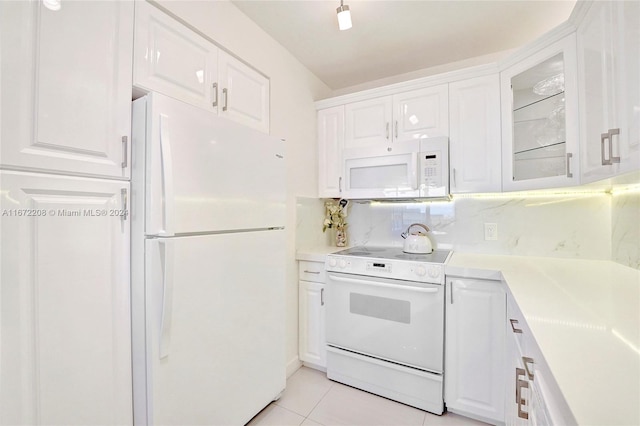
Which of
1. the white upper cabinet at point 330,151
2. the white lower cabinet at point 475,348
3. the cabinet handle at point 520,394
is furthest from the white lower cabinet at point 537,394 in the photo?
the white upper cabinet at point 330,151

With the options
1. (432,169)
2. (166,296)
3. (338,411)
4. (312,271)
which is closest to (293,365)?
(338,411)

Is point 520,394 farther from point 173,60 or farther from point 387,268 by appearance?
point 173,60

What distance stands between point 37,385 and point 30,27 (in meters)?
1.16

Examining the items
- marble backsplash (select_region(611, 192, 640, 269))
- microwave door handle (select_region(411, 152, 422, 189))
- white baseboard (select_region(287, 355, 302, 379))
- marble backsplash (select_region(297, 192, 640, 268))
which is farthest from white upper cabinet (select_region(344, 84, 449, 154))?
white baseboard (select_region(287, 355, 302, 379))

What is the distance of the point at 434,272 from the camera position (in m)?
1.78

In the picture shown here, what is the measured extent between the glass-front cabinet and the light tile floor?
1.57 m

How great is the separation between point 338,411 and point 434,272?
43.5 inches

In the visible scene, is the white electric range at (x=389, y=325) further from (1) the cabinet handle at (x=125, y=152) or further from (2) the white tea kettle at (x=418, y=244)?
(1) the cabinet handle at (x=125, y=152)

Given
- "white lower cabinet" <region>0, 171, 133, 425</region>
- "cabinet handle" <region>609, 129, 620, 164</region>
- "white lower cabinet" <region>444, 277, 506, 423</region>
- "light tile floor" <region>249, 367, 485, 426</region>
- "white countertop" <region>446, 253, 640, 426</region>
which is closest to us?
"white countertop" <region>446, 253, 640, 426</region>

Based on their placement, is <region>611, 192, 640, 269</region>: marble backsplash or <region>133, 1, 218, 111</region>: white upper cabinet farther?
<region>611, 192, 640, 269</region>: marble backsplash

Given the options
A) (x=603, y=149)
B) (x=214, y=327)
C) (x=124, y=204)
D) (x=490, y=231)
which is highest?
(x=603, y=149)

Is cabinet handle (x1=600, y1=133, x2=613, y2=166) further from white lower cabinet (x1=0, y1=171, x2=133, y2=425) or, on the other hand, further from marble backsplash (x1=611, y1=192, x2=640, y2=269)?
white lower cabinet (x1=0, y1=171, x2=133, y2=425)

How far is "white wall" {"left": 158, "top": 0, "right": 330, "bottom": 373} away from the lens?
65.2 inches

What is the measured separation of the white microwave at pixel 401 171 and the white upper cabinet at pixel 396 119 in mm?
77
